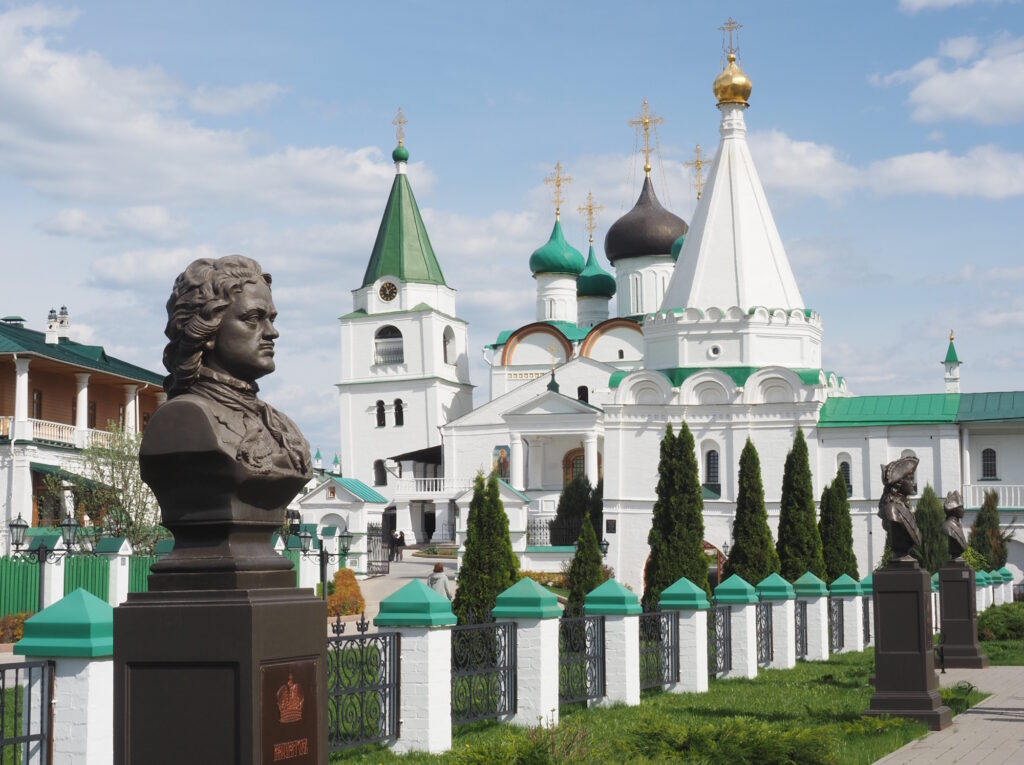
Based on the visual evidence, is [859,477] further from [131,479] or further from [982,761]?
[982,761]

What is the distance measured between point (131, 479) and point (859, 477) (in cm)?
1942

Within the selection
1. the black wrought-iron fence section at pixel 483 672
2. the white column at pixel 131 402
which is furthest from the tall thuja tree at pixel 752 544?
the white column at pixel 131 402

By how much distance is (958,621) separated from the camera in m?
15.6

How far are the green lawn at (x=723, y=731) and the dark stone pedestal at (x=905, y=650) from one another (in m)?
0.28

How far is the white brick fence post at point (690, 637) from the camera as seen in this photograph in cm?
1250

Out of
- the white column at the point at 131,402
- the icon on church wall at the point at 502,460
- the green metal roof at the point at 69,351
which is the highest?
the green metal roof at the point at 69,351

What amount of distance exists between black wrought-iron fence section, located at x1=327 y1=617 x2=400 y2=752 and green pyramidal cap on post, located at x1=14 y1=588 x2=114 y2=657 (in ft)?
6.19

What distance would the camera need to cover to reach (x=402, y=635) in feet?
28.1

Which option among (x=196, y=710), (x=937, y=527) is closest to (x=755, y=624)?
(x=196, y=710)

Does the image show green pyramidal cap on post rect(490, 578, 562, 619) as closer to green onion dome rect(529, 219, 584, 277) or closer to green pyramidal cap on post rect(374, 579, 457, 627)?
green pyramidal cap on post rect(374, 579, 457, 627)

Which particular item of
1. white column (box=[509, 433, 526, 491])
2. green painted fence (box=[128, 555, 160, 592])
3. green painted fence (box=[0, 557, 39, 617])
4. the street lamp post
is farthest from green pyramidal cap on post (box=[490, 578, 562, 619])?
white column (box=[509, 433, 526, 491])

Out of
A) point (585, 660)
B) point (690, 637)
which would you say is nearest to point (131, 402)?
point (690, 637)

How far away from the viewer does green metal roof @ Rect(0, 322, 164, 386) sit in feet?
90.1

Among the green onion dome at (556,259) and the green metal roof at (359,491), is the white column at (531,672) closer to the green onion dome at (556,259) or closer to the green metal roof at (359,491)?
the green metal roof at (359,491)
